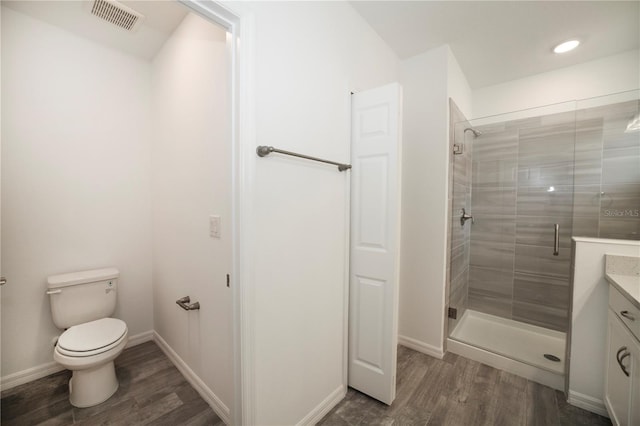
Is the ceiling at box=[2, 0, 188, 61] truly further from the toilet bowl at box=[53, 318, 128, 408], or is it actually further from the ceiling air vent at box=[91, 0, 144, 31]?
the toilet bowl at box=[53, 318, 128, 408]

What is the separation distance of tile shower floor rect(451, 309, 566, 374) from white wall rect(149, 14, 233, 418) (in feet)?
6.93

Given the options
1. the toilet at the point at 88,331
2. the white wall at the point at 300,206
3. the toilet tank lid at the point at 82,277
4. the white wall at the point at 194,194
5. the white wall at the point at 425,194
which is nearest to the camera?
the white wall at the point at 300,206

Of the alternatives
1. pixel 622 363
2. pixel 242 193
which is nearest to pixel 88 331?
pixel 242 193

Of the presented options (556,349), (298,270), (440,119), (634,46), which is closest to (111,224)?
(298,270)

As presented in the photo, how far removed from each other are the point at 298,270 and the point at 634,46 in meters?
3.36

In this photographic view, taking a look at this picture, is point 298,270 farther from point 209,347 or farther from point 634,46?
point 634,46

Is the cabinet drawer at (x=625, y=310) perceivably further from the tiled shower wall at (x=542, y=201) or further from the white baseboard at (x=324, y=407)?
the white baseboard at (x=324, y=407)

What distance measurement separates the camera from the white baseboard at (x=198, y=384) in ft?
4.90

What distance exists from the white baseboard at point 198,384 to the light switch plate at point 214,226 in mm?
1020

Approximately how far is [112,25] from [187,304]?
2.11 m

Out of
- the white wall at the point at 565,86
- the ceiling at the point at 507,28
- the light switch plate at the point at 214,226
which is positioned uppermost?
the ceiling at the point at 507,28

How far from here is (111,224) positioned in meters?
2.14

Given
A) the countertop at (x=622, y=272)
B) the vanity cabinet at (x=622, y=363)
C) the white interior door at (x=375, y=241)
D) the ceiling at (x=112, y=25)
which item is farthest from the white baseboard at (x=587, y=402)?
the ceiling at (x=112, y=25)

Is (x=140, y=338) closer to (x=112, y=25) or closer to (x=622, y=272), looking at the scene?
(x=112, y=25)
